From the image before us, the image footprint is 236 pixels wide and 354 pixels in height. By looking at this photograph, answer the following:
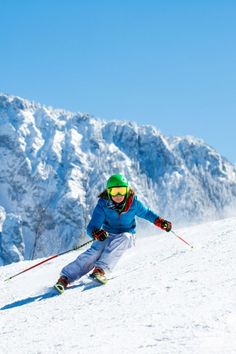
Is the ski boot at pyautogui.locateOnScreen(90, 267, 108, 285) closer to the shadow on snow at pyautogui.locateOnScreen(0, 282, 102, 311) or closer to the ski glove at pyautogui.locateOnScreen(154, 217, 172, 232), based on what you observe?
the shadow on snow at pyautogui.locateOnScreen(0, 282, 102, 311)

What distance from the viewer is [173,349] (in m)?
3.48

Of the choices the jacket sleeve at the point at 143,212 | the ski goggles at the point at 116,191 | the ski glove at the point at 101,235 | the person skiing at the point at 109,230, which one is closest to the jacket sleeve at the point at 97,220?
the person skiing at the point at 109,230

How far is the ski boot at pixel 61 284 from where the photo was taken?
7012 millimetres

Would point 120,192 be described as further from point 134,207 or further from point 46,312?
point 46,312

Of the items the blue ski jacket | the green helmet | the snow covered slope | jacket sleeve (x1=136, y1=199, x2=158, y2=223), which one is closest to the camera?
the snow covered slope

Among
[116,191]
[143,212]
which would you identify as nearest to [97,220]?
[116,191]

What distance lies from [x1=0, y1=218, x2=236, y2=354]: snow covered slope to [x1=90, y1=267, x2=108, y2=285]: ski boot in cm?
13

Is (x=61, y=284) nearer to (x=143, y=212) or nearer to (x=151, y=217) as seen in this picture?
(x=143, y=212)

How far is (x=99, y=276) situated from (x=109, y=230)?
3.68 ft

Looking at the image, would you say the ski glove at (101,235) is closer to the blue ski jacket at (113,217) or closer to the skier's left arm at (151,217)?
the blue ski jacket at (113,217)

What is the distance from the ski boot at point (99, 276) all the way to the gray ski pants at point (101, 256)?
0.36 feet

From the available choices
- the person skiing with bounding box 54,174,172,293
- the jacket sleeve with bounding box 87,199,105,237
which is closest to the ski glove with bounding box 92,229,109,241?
the person skiing with bounding box 54,174,172,293

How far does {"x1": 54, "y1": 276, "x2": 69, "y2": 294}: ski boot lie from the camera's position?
7.01 m

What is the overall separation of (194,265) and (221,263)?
0.42m
